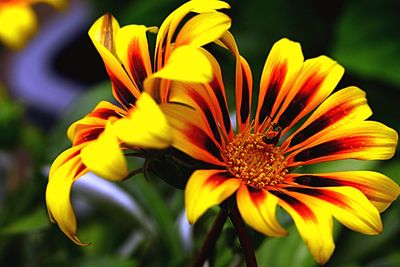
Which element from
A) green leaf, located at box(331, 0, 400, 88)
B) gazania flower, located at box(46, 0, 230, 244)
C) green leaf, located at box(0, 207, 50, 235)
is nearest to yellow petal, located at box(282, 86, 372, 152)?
gazania flower, located at box(46, 0, 230, 244)

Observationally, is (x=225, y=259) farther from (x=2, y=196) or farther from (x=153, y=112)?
(x=2, y=196)

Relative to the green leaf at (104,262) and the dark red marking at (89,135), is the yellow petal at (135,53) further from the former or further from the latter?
the green leaf at (104,262)

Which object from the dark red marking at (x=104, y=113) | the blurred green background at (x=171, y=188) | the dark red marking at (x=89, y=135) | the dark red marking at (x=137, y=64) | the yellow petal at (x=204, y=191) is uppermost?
the dark red marking at (x=137, y=64)

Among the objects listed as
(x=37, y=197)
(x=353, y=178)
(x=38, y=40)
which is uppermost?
(x=353, y=178)

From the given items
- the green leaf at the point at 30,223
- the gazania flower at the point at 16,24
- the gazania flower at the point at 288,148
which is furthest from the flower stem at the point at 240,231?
the gazania flower at the point at 16,24

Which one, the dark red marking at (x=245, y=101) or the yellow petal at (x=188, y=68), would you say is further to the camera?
the dark red marking at (x=245, y=101)

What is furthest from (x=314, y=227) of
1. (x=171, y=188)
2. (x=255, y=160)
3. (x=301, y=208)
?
(x=171, y=188)

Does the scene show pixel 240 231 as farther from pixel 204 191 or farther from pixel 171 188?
pixel 171 188

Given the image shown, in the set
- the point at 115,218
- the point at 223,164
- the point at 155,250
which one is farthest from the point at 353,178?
the point at 115,218
